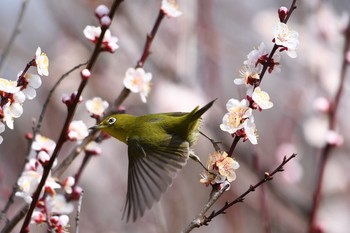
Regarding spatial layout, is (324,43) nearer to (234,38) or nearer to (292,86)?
(292,86)

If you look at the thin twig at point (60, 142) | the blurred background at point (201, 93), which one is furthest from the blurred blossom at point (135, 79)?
the blurred background at point (201, 93)

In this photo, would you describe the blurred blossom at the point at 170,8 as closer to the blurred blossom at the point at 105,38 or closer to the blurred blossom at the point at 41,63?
the blurred blossom at the point at 105,38

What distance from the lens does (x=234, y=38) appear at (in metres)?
5.76

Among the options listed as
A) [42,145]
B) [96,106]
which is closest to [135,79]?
[96,106]

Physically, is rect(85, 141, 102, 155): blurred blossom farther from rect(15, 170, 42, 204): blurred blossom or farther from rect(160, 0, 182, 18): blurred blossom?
rect(160, 0, 182, 18): blurred blossom

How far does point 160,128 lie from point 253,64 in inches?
32.3

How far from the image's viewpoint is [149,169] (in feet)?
7.00

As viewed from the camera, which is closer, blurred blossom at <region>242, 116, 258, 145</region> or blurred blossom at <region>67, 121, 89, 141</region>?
blurred blossom at <region>242, 116, 258, 145</region>

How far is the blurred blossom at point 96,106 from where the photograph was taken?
2121 millimetres

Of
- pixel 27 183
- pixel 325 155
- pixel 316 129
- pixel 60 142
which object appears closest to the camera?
pixel 60 142

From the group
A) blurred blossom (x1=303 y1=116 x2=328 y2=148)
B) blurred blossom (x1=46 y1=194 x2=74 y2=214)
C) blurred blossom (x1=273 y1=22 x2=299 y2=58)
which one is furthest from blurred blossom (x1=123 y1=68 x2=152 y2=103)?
blurred blossom (x1=303 y1=116 x2=328 y2=148)

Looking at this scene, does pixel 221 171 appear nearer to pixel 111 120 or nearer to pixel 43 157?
pixel 43 157

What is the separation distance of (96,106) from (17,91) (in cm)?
61

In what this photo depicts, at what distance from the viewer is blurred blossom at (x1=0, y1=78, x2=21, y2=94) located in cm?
152
